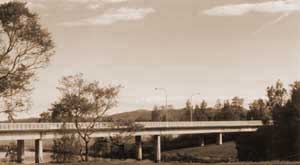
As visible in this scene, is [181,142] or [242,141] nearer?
[242,141]

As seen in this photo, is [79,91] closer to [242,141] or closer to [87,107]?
[87,107]

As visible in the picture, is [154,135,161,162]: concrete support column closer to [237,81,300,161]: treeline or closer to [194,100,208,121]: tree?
[237,81,300,161]: treeline

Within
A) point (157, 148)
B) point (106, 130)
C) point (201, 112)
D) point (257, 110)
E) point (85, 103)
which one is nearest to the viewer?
point (85, 103)

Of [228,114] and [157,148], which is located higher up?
[228,114]

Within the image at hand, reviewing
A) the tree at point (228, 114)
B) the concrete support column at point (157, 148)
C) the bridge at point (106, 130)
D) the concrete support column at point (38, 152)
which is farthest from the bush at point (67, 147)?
the tree at point (228, 114)

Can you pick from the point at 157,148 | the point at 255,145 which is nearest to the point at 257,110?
the point at 157,148

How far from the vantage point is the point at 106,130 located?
92750mm

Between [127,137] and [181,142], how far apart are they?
74.6 meters

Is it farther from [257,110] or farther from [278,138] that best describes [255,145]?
[257,110]

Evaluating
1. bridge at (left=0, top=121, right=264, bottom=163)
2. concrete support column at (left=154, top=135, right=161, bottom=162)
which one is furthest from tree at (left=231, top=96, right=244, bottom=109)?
concrete support column at (left=154, top=135, right=161, bottom=162)

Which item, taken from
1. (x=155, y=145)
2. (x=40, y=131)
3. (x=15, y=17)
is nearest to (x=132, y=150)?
(x=155, y=145)

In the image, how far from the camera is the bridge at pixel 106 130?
2871 inches

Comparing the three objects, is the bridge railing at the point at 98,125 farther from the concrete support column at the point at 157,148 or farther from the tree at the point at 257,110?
the tree at the point at 257,110

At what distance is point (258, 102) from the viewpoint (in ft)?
503
